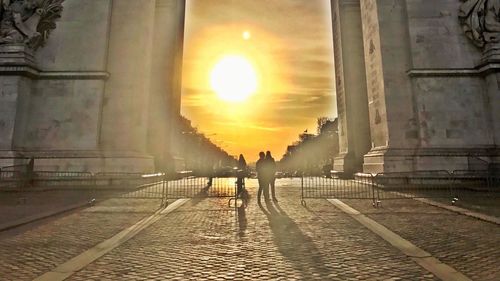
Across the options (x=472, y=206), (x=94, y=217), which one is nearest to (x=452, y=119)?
(x=472, y=206)

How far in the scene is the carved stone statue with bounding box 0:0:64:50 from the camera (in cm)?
1748

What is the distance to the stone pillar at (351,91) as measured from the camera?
2327 centimetres

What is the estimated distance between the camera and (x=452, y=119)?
17234 mm

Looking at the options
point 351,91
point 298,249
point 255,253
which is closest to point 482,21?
point 351,91

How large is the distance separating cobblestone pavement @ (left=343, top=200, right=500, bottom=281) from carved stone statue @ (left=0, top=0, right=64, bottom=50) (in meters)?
19.2

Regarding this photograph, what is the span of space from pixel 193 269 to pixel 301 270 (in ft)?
5.30

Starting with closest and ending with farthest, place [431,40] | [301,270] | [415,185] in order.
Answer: [301,270] < [415,185] < [431,40]

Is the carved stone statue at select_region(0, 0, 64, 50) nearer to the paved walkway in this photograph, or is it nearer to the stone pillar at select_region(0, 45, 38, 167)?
the stone pillar at select_region(0, 45, 38, 167)

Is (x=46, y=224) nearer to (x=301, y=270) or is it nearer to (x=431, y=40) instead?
(x=301, y=270)

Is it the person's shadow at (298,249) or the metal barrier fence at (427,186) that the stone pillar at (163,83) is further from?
the person's shadow at (298,249)

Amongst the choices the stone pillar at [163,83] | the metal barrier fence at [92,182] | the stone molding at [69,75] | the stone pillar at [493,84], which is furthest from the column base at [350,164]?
the stone molding at [69,75]

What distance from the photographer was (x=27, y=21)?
17953mm

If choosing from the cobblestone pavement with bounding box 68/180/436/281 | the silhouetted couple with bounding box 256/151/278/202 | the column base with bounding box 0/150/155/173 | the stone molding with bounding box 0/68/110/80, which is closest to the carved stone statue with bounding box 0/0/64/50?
the stone molding with bounding box 0/68/110/80

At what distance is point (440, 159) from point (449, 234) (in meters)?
11.0
